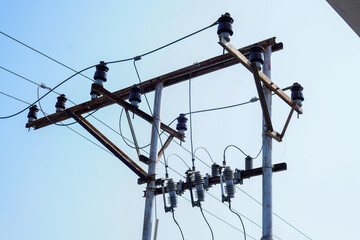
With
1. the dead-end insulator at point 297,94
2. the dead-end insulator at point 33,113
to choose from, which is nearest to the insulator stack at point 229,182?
the dead-end insulator at point 297,94

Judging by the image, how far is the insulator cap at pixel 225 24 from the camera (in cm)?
573

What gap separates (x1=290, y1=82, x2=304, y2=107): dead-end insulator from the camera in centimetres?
672

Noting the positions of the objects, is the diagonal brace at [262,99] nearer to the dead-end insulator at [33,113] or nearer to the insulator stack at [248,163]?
the insulator stack at [248,163]

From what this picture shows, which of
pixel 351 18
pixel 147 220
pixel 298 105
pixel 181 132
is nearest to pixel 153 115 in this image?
pixel 181 132

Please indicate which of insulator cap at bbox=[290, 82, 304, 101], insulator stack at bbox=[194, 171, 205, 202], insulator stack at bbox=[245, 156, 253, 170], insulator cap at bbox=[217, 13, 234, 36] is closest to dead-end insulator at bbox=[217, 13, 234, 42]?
insulator cap at bbox=[217, 13, 234, 36]

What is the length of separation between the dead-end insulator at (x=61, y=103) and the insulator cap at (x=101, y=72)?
1.54 m

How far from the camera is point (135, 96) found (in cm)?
733

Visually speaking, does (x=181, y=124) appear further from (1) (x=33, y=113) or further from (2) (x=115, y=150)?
(1) (x=33, y=113)

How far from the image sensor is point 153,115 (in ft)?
24.2

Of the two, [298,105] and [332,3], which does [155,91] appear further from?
[332,3]

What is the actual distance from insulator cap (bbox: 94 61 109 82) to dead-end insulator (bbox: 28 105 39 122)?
7.72 feet

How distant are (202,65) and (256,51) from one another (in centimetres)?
135

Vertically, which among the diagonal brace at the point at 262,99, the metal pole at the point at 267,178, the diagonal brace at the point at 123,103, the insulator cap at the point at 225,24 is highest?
the insulator cap at the point at 225,24

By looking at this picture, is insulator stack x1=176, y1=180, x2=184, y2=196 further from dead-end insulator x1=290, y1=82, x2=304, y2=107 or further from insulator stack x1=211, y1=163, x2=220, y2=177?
dead-end insulator x1=290, y1=82, x2=304, y2=107
